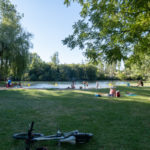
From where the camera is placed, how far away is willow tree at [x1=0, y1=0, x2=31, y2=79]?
18297mm

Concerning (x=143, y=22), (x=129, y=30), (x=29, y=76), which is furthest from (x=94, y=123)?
(x=29, y=76)

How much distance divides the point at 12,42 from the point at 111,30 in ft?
56.0

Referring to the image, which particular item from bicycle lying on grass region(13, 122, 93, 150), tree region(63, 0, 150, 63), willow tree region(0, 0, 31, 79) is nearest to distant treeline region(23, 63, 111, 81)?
willow tree region(0, 0, 31, 79)

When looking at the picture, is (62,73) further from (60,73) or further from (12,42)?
(12,42)

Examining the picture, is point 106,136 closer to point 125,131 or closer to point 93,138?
point 93,138

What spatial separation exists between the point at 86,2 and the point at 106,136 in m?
6.81

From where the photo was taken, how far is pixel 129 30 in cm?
660

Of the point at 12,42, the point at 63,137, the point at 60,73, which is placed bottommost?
the point at 63,137

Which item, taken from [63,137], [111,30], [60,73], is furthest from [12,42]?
[60,73]

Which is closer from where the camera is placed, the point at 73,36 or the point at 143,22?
the point at 143,22

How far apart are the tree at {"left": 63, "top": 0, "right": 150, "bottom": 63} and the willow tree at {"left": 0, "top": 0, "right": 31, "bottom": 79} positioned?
47.9 ft

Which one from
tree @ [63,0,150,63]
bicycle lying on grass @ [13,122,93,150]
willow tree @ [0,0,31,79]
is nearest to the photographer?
bicycle lying on grass @ [13,122,93,150]

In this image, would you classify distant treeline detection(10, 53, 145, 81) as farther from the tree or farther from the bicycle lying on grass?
the bicycle lying on grass

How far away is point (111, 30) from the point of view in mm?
6652
